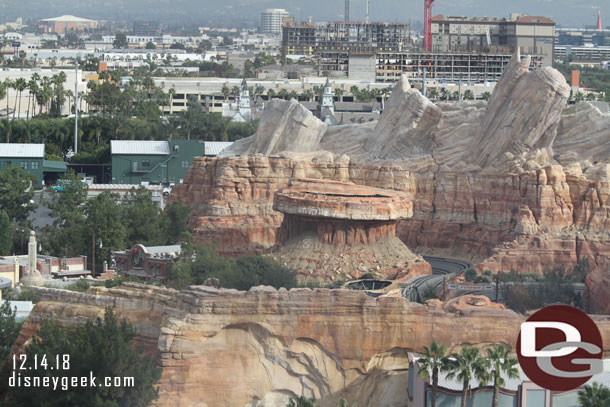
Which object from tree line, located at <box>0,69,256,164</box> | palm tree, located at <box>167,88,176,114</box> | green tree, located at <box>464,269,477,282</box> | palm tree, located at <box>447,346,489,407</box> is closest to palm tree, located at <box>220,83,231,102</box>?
palm tree, located at <box>167,88,176,114</box>

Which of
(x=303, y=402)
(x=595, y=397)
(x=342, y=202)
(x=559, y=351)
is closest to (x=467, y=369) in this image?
(x=559, y=351)

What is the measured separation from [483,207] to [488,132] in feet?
16.3

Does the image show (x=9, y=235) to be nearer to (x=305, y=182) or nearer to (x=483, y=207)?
(x=305, y=182)

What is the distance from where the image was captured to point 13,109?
175875 millimetres

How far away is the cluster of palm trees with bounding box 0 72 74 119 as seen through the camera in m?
162

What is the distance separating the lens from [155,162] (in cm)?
12950

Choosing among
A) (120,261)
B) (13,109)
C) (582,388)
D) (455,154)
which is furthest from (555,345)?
(13,109)

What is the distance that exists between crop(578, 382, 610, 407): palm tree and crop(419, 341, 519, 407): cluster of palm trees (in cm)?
246

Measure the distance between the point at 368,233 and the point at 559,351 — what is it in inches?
1369

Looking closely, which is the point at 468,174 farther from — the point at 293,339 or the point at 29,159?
the point at 29,159

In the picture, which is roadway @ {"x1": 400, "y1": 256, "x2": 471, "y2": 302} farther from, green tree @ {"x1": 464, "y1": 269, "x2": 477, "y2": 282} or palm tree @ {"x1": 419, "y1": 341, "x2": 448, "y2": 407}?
palm tree @ {"x1": 419, "y1": 341, "x2": 448, "y2": 407}

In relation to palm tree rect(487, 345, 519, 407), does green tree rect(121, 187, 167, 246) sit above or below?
below

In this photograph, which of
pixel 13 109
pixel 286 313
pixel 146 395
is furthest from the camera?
pixel 13 109

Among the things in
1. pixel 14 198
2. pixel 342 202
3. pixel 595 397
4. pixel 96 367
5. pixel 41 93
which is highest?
pixel 41 93
